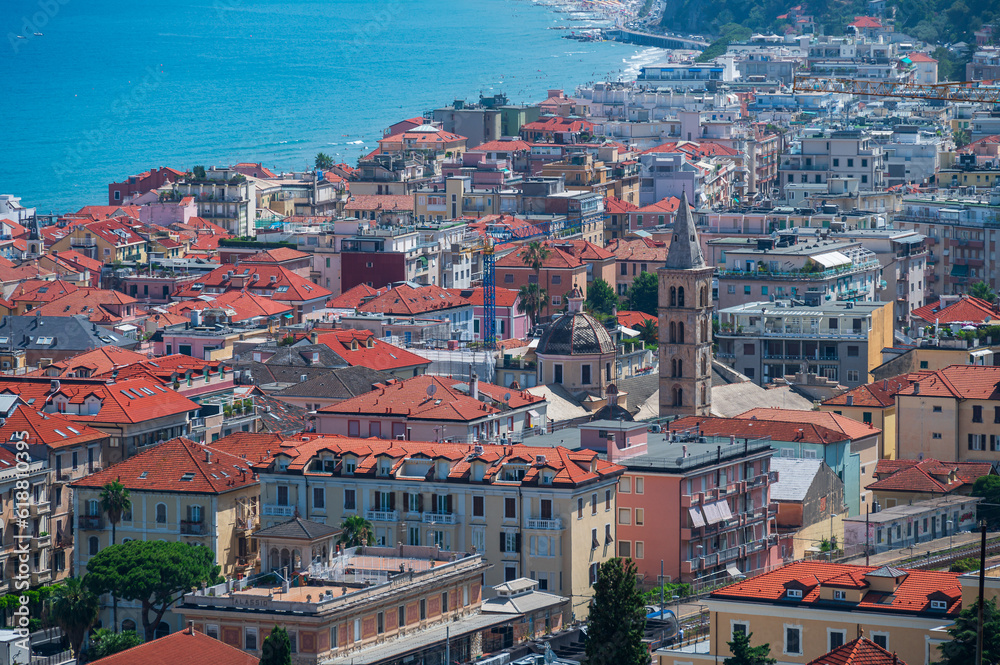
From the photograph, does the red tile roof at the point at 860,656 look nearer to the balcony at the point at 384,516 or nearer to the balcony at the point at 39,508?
the balcony at the point at 384,516

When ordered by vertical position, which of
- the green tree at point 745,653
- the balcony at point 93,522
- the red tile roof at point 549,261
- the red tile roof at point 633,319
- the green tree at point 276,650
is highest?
the red tile roof at point 549,261

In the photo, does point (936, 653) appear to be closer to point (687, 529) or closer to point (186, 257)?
point (687, 529)

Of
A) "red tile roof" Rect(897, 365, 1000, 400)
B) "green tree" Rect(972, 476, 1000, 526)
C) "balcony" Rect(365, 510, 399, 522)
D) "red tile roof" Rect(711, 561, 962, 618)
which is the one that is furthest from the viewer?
"red tile roof" Rect(897, 365, 1000, 400)

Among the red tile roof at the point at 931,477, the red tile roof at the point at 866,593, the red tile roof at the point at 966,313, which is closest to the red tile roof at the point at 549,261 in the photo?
the red tile roof at the point at 966,313

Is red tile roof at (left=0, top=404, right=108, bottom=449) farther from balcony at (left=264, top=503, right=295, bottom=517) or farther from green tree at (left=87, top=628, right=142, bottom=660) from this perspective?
green tree at (left=87, top=628, right=142, bottom=660)

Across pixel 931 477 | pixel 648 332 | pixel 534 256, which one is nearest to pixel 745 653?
pixel 931 477

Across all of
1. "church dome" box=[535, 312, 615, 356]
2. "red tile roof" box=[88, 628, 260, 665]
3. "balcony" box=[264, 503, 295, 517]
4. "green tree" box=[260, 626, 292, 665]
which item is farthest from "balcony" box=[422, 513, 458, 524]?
"church dome" box=[535, 312, 615, 356]
